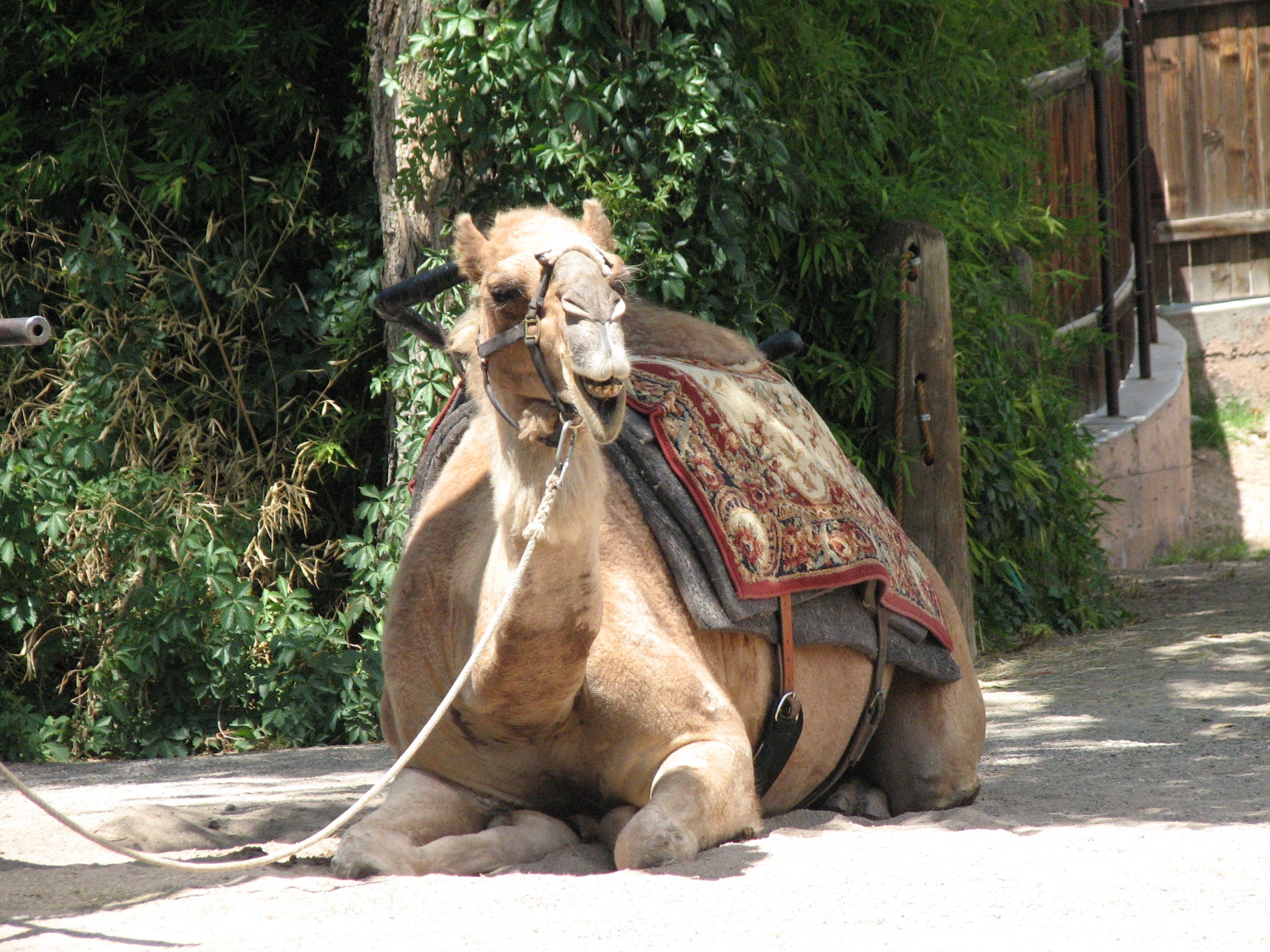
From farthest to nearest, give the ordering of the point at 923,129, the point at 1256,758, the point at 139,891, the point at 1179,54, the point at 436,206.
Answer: the point at 1179,54 < the point at 923,129 < the point at 436,206 < the point at 1256,758 < the point at 139,891

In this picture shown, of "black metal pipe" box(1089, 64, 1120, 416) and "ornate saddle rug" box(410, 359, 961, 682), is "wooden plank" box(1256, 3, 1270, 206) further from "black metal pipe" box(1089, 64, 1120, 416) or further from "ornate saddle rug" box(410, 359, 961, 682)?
"ornate saddle rug" box(410, 359, 961, 682)

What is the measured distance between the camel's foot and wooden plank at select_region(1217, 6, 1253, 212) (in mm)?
10812

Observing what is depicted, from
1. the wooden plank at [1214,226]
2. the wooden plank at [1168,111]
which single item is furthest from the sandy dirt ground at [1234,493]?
the wooden plank at [1168,111]

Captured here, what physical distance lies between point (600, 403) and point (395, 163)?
3.90 meters

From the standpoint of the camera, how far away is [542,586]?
2.98 m

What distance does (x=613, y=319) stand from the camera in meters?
2.84

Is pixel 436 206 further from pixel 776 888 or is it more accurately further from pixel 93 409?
pixel 776 888

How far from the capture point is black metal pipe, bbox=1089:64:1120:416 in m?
10.5

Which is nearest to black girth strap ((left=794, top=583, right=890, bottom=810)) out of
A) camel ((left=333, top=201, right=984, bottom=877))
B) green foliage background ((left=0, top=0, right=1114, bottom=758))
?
camel ((left=333, top=201, right=984, bottom=877))

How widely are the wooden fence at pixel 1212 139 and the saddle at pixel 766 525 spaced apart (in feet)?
33.9

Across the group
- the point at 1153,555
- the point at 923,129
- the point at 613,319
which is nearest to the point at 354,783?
the point at 613,319

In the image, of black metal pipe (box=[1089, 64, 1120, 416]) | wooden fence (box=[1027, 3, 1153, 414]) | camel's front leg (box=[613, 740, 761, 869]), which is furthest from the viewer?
black metal pipe (box=[1089, 64, 1120, 416])

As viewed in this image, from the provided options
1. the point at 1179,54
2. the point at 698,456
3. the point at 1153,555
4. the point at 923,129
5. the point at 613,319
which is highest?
the point at 1179,54

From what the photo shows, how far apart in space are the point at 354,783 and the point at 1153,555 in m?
7.29
